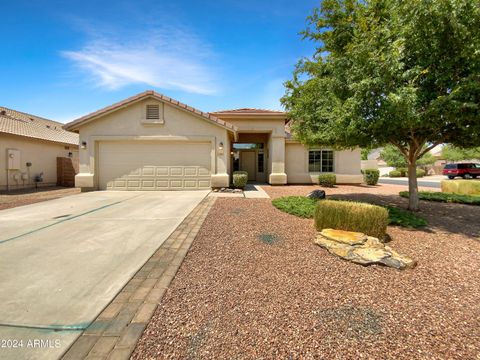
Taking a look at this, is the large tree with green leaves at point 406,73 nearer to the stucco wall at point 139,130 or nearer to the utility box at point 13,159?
the stucco wall at point 139,130

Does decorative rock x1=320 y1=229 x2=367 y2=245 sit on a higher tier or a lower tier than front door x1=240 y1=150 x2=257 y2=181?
lower

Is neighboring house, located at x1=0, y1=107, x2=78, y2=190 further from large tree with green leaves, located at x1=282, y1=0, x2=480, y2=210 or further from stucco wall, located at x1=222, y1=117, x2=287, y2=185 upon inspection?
large tree with green leaves, located at x1=282, y1=0, x2=480, y2=210

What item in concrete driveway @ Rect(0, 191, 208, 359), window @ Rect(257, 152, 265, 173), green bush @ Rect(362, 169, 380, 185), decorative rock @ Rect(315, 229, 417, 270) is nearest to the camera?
concrete driveway @ Rect(0, 191, 208, 359)

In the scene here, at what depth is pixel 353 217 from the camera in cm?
465

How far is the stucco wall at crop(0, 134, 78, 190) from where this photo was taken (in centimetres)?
1228

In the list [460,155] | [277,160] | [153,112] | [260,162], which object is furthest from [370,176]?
[460,155]

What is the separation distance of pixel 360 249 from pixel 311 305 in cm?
177

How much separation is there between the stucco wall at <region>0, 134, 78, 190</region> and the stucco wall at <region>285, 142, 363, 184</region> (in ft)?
50.3

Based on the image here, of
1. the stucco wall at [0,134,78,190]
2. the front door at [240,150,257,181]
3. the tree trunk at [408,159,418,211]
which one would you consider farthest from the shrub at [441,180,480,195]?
the stucco wall at [0,134,78,190]

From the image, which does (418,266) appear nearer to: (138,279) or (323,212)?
(323,212)

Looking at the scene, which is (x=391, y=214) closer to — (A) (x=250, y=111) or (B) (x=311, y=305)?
(B) (x=311, y=305)

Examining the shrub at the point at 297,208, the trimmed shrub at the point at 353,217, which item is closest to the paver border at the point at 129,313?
the trimmed shrub at the point at 353,217

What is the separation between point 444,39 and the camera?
4887mm

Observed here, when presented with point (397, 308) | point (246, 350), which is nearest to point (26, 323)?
point (246, 350)
